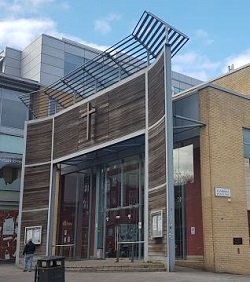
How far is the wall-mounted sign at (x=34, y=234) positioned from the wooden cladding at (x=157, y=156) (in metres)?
8.48

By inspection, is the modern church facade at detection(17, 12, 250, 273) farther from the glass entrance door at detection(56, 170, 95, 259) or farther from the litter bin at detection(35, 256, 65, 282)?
the litter bin at detection(35, 256, 65, 282)

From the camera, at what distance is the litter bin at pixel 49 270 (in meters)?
11.1

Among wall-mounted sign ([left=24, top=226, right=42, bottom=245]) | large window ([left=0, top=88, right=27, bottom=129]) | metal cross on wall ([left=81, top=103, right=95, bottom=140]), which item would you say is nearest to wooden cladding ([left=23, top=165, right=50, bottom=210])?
wall-mounted sign ([left=24, top=226, right=42, bottom=245])

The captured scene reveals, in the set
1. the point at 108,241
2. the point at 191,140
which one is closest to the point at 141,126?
the point at 191,140

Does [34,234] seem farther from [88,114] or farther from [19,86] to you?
[19,86]

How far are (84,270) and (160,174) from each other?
4.65m

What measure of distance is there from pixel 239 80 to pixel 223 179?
35.0 ft

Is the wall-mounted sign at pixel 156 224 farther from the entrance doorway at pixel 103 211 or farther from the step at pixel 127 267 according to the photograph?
the entrance doorway at pixel 103 211

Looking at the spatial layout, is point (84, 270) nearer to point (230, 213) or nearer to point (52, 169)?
point (230, 213)

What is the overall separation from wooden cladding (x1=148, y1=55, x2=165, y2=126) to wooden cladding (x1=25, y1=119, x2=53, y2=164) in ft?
26.9

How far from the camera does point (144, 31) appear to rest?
19000 millimetres

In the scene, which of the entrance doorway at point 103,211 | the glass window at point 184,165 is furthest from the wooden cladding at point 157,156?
the entrance doorway at point 103,211

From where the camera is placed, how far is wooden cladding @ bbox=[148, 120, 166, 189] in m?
16.9

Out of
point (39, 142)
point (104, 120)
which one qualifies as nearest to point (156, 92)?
point (104, 120)
